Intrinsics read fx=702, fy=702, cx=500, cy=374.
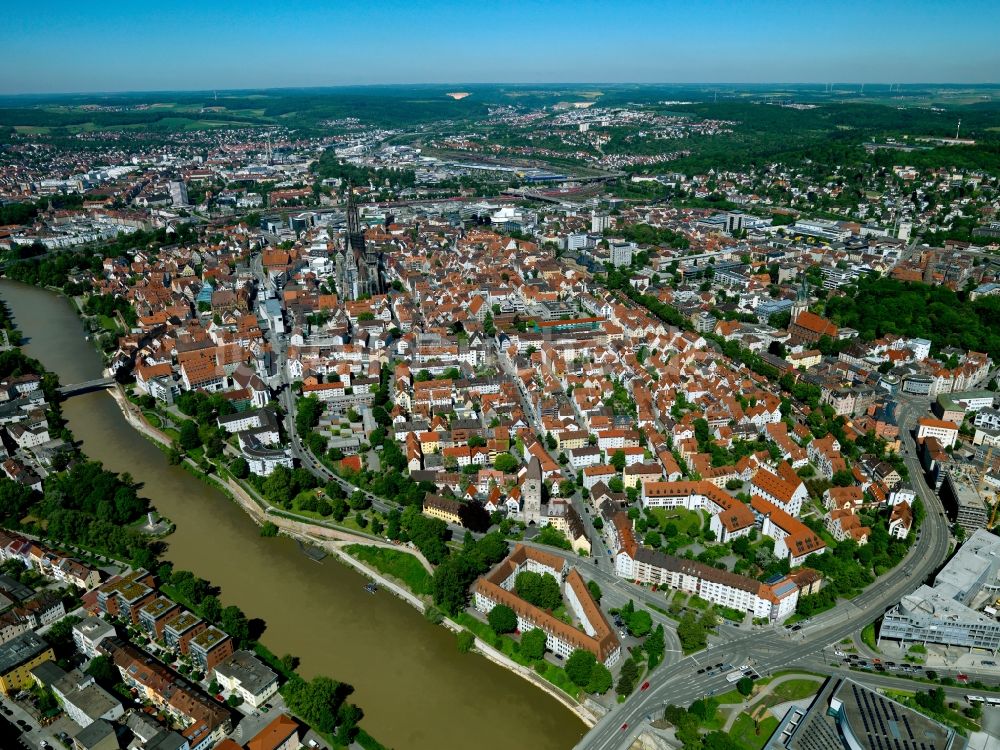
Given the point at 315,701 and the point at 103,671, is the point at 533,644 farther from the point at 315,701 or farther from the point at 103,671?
the point at 103,671

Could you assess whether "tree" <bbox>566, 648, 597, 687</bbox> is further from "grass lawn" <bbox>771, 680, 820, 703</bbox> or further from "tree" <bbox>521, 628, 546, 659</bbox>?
"grass lawn" <bbox>771, 680, 820, 703</bbox>

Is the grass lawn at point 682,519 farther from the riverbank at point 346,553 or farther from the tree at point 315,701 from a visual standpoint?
the tree at point 315,701

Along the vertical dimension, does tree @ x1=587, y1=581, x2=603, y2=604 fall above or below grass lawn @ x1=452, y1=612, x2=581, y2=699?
above

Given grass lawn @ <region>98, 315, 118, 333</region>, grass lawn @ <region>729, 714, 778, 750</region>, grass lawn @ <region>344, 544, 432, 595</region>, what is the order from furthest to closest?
1. grass lawn @ <region>98, 315, 118, 333</region>
2. grass lawn @ <region>344, 544, 432, 595</region>
3. grass lawn @ <region>729, 714, 778, 750</region>

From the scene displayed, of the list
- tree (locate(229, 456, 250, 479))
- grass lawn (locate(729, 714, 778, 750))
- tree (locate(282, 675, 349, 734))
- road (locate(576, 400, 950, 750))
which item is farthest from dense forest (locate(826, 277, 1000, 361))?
tree (locate(282, 675, 349, 734))

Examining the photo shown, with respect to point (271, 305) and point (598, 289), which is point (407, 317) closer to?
point (271, 305)

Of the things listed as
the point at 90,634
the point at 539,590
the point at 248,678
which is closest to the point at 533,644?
the point at 539,590

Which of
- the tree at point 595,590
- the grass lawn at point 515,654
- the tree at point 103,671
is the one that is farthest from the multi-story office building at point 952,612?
the tree at point 103,671
